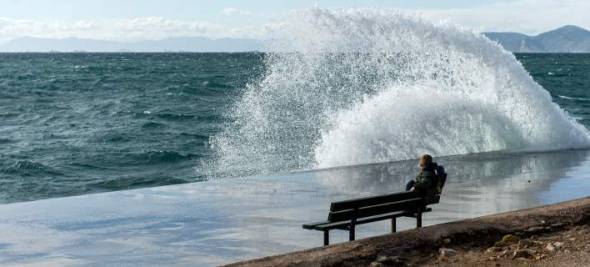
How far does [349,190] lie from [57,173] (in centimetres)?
1076

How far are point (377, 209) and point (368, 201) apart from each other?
186 millimetres

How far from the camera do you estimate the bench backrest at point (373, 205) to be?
31.4 ft

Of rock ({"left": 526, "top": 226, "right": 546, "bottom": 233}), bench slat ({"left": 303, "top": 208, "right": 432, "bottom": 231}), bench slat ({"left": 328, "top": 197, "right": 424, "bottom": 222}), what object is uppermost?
bench slat ({"left": 328, "top": 197, "right": 424, "bottom": 222})

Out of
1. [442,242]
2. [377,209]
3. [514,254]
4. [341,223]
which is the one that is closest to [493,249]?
[514,254]

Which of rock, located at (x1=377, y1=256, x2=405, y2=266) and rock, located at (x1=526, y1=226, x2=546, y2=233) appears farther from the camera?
rock, located at (x1=526, y1=226, x2=546, y2=233)

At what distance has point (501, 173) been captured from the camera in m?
16.7

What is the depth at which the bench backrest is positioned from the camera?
376 inches

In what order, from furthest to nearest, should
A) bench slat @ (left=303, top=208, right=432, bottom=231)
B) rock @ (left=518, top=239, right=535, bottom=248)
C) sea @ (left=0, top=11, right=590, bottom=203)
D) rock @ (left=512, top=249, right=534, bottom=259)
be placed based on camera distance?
sea @ (left=0, top=11, right=590, bottom=203), bench slat @ (left=303, top=208, right=432, bottom=231), rock @ (left=518, top=239, right=535, bottom=248), rock @ (left=512, top=249, right=534, bottom=259)

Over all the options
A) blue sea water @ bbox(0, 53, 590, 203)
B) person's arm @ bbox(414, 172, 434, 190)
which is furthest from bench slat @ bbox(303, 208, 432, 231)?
blue sea water @ bbox(0, 53, 590, 203)

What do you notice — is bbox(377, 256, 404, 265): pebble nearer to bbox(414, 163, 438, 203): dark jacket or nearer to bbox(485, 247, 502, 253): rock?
bbox(485, 247, 502, 253): rock

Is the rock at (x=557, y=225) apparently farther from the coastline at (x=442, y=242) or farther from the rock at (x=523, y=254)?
the rock at (x=523, y=254)

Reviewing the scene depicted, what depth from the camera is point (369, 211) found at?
9922 millimetres

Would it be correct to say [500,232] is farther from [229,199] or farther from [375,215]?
[229,199]

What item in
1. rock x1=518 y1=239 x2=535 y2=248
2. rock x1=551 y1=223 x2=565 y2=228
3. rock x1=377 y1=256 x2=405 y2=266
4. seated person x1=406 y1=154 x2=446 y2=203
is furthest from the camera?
seated person x1=406 y1=154 x2=446 y2=203
